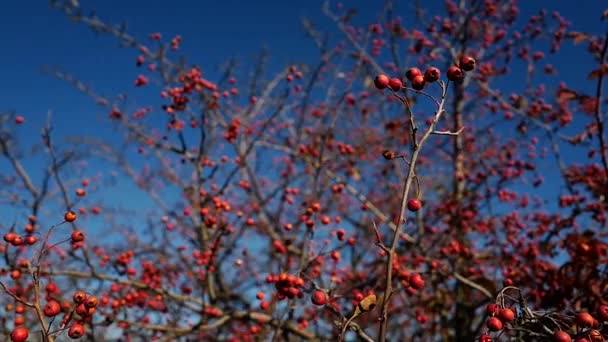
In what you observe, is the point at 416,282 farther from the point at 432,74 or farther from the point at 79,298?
the point at 79,298

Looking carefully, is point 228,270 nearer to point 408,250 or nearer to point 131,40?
point 408,250

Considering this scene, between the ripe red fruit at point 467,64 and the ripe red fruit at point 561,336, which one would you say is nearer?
the ripe red fruit at point 561,336

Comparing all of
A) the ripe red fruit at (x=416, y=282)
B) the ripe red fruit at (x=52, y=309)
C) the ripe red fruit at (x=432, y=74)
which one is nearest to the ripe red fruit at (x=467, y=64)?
the ripe red fruit at (x=432, y=74)

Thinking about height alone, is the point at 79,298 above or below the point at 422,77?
below

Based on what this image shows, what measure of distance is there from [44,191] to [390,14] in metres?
6.42

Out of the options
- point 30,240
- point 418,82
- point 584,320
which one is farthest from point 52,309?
point 584,320

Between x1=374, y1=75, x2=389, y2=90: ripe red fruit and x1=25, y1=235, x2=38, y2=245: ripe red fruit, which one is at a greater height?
x1=374, y1=75, x2=389, y2=90: ripe red fruit

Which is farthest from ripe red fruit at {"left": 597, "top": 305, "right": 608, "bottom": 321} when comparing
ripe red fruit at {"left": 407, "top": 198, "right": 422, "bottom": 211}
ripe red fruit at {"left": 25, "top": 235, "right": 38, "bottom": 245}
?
ripe red fruit at {"left": 25, "top": 235, "right": 38, "bottom": 245}

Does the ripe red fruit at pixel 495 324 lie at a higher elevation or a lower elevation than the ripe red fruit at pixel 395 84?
lower

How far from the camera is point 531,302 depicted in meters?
4.76

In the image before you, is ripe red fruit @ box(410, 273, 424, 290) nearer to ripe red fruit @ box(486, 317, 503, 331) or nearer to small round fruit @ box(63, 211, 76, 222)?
ripe red fruit @ box(486, 317, 503, 331)

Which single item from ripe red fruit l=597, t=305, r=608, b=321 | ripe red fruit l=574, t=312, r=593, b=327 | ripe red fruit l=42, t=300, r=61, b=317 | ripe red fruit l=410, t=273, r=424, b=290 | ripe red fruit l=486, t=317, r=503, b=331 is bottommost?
ripe red fruit l=486, t=317, r=503, b=331

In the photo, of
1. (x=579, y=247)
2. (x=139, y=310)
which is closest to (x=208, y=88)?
(x=139, y=310)

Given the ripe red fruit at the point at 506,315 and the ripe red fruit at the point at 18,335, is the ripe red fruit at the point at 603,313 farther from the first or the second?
the ripe red fruit at the point at 18,335
